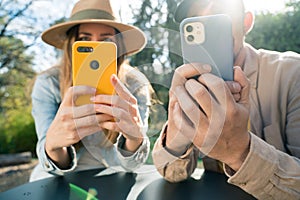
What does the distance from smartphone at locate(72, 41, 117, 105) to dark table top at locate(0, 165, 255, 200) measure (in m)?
0.26

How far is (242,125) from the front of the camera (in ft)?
1.79

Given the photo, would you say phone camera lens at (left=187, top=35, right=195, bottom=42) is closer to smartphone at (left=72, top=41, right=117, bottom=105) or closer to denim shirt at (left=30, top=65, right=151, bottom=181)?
smartphone at (left=72, top=41, right=117, bottom=105)

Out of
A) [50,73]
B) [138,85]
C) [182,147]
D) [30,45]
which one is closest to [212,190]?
[182,147]

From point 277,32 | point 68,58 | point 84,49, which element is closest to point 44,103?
point 68,58

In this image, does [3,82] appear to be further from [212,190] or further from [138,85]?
[212,190]

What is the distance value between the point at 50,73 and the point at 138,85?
1.13 ft

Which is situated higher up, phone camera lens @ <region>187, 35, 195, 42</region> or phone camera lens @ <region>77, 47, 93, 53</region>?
phone camera lens @ <region>187, 35, 195, 42</region>

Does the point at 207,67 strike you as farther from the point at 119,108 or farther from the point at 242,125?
the point at 119,108

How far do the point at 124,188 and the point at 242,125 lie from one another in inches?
17.7

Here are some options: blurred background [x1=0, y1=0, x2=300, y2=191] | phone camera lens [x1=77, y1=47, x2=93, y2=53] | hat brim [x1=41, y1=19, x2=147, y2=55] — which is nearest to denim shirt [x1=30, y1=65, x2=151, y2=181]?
A: hat brim [x1=41, y1=19, x2=147, y2=55]

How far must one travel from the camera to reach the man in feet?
1.75

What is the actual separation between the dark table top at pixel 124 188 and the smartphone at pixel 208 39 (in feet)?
1.13

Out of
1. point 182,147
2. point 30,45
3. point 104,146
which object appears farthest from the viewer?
A: point 30,45

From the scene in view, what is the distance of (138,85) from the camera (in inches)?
48.6
